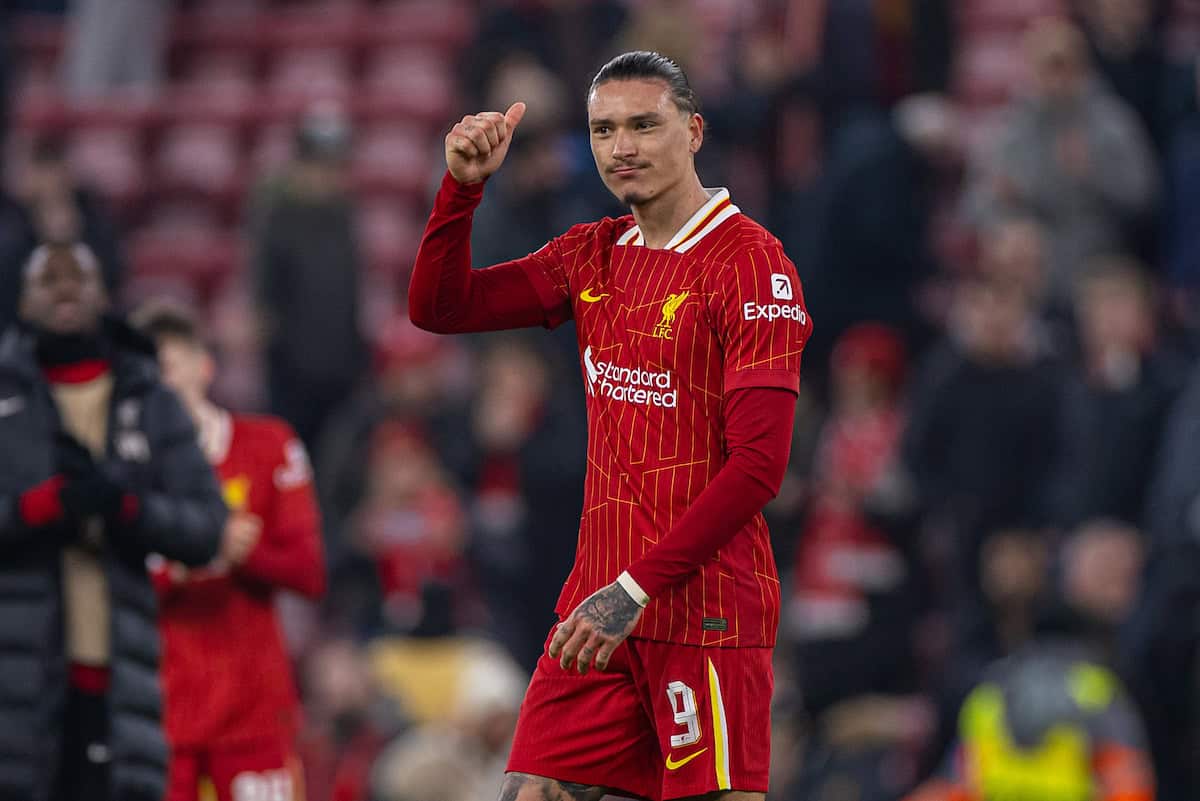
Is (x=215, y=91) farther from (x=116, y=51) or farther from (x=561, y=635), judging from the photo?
(x=561, y=635)

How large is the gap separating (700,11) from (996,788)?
24.7ft

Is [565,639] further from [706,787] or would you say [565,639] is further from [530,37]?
[530,37]

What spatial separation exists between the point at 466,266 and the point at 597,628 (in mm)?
935

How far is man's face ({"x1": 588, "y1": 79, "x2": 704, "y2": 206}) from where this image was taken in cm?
486

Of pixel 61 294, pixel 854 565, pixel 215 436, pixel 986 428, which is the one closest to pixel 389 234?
Result: pixel 854 565

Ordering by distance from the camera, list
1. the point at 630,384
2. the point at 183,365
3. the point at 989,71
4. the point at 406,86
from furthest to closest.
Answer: the point at 406,86
the point at 989,71
the point at 183,365
the point at 630,384

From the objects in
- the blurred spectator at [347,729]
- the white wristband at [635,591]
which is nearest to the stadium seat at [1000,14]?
the blurred spectator at [347,729]

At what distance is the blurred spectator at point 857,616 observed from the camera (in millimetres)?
10336

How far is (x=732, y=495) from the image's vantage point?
4.64m

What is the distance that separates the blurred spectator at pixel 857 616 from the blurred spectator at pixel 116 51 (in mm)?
6724

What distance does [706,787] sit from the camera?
4719 millimetres

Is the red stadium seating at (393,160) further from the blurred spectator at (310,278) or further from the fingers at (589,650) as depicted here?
the fingers at (589,650)

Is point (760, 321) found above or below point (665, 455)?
above

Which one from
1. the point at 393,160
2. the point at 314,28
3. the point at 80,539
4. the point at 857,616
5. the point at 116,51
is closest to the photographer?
the point at 80,539
